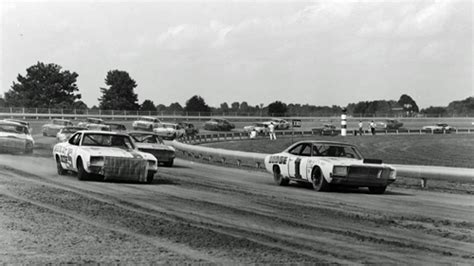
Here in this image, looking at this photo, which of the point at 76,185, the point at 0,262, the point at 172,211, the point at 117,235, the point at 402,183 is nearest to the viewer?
A: the point at 0,262

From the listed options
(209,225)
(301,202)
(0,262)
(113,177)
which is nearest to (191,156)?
(113,177)

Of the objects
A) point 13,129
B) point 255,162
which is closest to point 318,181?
point 255,162

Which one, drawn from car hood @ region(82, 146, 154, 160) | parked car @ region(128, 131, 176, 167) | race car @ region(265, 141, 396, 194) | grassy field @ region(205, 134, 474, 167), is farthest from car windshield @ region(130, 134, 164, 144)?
grassy field @ region(205, 134, 474, 167)

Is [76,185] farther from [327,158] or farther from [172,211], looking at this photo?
[327,158]

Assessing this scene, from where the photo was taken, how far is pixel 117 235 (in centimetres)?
838

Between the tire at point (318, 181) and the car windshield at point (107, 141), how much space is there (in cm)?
461

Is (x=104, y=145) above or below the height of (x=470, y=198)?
above

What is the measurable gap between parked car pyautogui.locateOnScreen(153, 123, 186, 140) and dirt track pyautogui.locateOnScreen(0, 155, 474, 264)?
1359 inches

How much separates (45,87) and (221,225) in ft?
319

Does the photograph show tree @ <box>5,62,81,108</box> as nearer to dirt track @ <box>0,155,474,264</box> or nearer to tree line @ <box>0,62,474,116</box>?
tree line @ <box>0,62,474,116</box>

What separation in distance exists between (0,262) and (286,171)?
34.4ft

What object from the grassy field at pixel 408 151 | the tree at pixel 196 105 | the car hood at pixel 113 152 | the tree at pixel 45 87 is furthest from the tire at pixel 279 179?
the tree at pixel 196 105

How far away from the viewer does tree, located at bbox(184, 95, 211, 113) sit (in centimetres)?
11938

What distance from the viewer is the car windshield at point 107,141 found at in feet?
55.2
